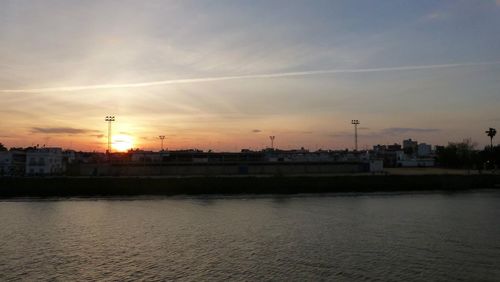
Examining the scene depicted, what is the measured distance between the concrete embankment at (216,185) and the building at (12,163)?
36830 mm

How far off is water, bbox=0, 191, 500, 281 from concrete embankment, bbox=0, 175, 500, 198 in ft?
86.5

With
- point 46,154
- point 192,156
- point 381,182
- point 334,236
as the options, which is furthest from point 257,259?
point 192,156

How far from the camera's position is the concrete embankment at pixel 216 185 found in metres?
79.5

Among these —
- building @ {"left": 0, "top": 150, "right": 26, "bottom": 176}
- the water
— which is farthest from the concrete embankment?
building @ {"left": 0, "top": 150, "right": 26, "bottom": 176}

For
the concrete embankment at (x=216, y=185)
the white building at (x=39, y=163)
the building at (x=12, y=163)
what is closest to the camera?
the concrete embankment at (x=216, y=185)

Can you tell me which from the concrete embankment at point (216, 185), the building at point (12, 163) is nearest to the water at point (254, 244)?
the concrete embankment at point (216, 185)

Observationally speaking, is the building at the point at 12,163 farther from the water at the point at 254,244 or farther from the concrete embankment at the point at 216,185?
the water at the point at 254,244

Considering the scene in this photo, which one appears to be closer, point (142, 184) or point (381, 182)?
point (142, 184)

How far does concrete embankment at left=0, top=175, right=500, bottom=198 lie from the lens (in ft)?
261

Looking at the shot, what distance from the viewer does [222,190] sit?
8181cm

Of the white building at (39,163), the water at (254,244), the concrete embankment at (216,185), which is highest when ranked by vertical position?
the white building at (39,163)

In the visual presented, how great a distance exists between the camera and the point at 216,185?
3285 inches

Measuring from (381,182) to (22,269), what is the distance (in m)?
73.7

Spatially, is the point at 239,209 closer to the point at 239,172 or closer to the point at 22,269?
the point at 22,269
